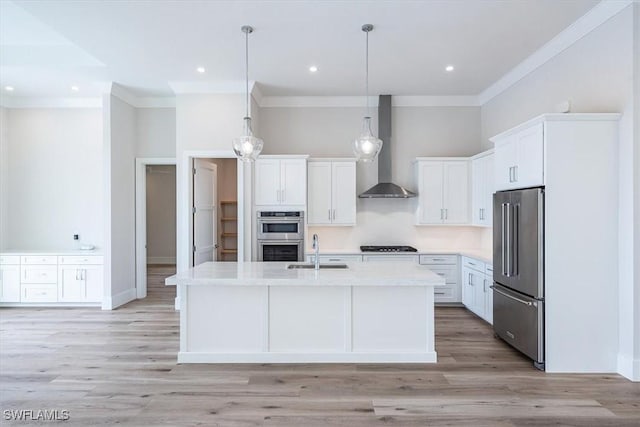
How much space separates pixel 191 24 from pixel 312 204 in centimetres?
296

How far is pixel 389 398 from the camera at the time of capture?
290 centimetres

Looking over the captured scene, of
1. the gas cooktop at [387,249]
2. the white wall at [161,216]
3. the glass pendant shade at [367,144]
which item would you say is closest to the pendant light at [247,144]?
the glass pendant shade at [367,144]

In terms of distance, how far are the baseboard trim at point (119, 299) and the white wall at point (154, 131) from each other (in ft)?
7.37

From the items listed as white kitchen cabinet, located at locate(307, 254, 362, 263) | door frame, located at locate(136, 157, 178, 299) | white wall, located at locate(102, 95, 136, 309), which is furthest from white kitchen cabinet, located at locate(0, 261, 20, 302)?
white kitchen cabinet, located at locate(307, 254, 362, 263)

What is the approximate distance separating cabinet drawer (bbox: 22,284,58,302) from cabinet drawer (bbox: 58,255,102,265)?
0.41 meters

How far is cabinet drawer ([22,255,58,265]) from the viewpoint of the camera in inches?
222

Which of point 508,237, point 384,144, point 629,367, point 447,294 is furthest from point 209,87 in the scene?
point 629,367

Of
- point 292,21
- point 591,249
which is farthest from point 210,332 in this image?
point 591,249

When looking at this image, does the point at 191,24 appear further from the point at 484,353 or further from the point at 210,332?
the point at 484,353

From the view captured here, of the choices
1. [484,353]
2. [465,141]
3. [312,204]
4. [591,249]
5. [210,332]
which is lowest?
[484,353]

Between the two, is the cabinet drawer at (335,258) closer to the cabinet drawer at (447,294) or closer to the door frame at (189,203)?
the door frame at (189,203)

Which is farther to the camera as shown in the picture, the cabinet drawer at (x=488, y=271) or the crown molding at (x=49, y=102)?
the crown molding at (x=49, y=102)

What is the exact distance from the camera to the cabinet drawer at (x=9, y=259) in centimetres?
565

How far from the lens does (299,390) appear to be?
9.96ft
